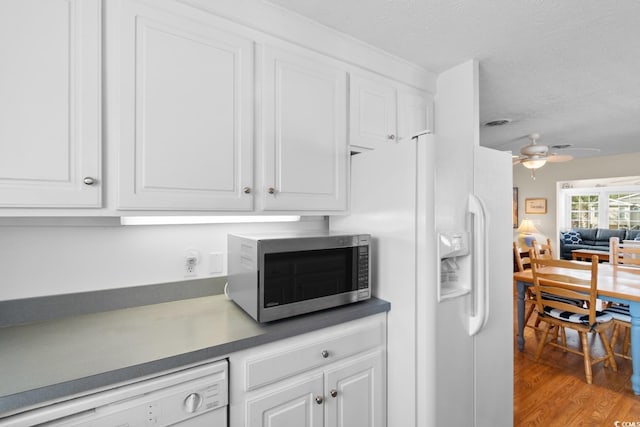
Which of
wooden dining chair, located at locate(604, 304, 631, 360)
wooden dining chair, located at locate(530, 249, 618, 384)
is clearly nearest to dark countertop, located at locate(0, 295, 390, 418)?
wooden dining chair, located at locate(530, 249, 618, 384)

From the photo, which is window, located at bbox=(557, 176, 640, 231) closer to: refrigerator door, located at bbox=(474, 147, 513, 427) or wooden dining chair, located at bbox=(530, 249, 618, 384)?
wooden dining chair, located at bbox=(530, 249, 618, 384)

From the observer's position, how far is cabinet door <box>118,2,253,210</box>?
1194 millimetres

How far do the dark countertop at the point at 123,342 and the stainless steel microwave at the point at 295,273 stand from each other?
0.06m

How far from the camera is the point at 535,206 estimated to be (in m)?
7.11

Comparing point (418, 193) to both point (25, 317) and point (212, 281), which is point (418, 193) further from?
point (25, 317)

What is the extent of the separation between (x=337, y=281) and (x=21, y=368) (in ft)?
3.63

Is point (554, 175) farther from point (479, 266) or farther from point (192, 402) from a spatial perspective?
point (192, 402)

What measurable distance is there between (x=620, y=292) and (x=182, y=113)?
315 cm

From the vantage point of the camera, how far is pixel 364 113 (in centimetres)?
182

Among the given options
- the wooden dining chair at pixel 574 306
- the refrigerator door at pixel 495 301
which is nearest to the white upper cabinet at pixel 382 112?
the refrigerator door at pixel 495 301

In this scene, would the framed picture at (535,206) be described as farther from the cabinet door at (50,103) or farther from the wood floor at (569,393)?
the cabinet door at (50,103)

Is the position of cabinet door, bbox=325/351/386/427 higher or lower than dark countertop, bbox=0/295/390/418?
lower

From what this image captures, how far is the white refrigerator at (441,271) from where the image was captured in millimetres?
1400

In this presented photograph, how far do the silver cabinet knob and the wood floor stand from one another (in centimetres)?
202
